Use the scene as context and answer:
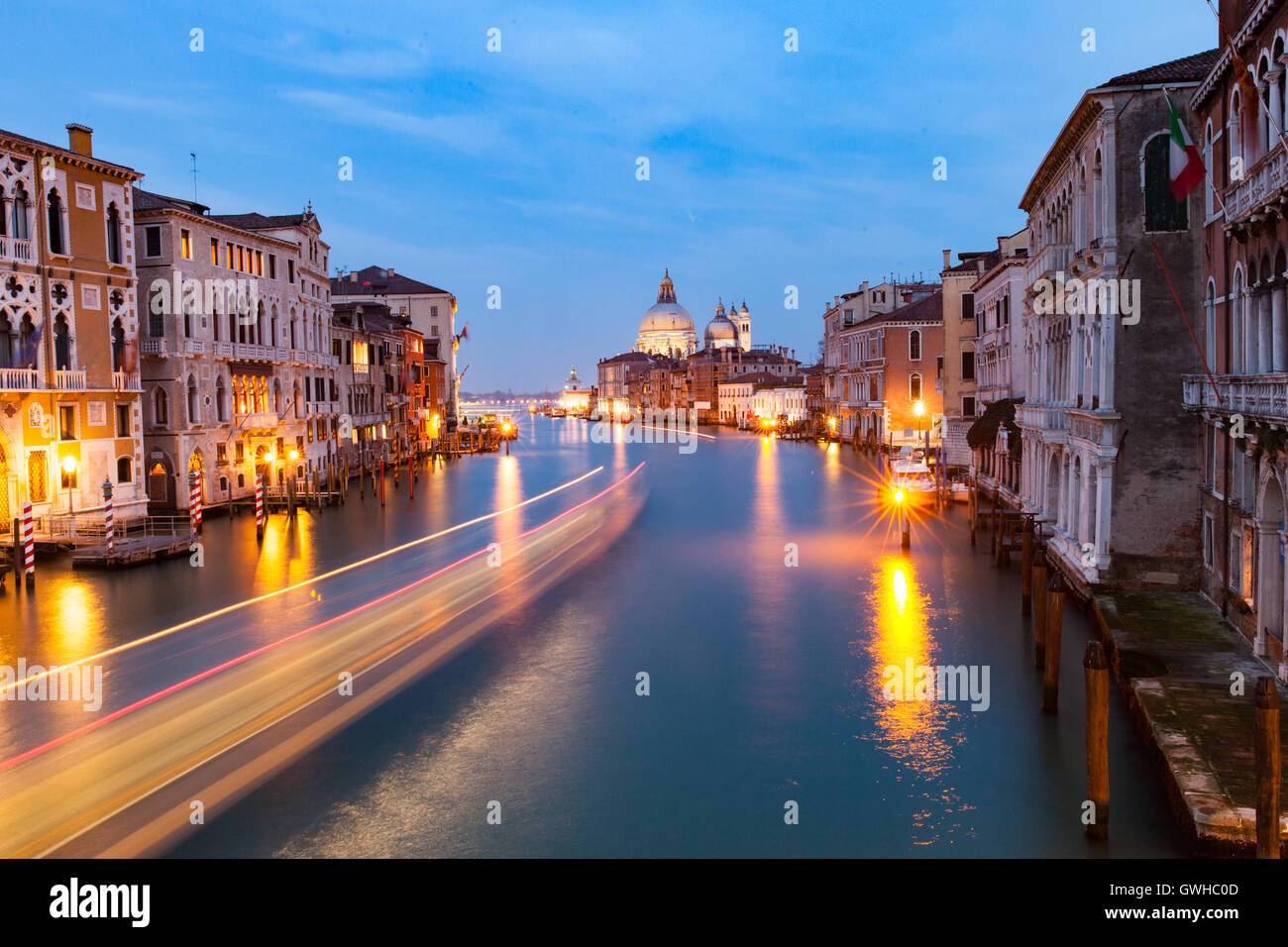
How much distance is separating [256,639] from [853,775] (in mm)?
11519

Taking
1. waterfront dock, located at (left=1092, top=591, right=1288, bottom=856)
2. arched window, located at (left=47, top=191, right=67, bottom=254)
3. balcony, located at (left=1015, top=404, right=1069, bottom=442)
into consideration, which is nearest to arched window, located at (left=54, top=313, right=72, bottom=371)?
arched window, located at (left=47, top=191, right=67, bottom=254)

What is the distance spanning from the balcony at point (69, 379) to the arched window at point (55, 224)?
3.59 meters

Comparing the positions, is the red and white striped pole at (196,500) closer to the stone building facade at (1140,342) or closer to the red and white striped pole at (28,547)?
the red and white striped pole at (28,547)

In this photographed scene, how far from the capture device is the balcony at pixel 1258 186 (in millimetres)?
14656

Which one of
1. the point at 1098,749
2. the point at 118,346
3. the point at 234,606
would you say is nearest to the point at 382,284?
the point at 118,346

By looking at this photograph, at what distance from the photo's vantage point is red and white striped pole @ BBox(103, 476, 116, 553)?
28641 mm

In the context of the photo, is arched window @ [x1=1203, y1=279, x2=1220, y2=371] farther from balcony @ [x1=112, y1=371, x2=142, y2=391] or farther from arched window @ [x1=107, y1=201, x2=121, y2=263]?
arched window @ [x1=107, y1=201, x2=121, y2=263]

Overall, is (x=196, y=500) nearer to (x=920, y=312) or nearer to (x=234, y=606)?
(x=234, y=606)

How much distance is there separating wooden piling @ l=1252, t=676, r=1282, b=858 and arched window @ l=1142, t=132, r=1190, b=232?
13.8 m

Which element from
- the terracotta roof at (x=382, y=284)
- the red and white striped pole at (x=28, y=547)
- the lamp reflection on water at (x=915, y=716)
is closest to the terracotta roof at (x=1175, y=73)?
the lamp reflection on water at (x=915, y=716)

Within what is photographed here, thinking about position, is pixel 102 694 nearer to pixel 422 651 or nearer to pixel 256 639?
pixel 256 639

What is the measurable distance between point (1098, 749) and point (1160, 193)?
1372 cm

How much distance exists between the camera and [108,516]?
2917 cm
